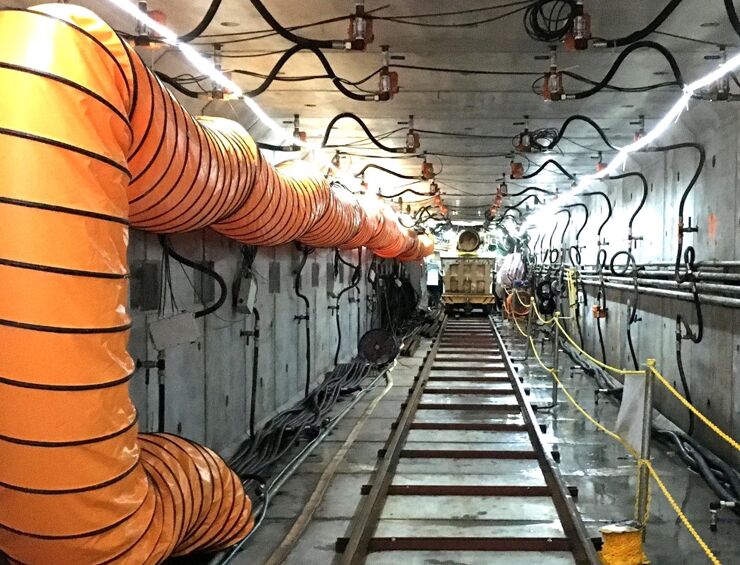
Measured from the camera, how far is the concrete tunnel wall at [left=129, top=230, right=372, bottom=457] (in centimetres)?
495

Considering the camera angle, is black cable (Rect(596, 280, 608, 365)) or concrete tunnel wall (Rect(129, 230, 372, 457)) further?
black cable (Rect(596, 280, 608, 365))

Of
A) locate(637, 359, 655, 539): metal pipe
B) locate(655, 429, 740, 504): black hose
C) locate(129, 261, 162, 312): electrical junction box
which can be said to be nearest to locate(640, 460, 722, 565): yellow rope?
locate(637, 359, 655, 539): metal pipe

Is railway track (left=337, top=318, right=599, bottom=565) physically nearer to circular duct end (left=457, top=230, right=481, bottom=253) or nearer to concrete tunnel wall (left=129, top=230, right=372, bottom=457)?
concrete tunnel wall (left=129, top=230, right=372, bottom=457)

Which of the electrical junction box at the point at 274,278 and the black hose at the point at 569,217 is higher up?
the black hose at the point at 569,217

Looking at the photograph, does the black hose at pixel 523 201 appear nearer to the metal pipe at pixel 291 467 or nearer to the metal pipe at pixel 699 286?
the metal pipe at pixel 699 286

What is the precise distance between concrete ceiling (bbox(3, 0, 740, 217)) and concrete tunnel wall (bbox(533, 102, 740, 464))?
0.64 metres

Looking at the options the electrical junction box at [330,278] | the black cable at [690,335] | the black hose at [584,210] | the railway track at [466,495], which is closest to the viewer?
the railway track at [466,495]

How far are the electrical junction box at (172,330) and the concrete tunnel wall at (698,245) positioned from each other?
517 cm

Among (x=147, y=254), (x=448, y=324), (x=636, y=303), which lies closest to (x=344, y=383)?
(x=636, y=303)

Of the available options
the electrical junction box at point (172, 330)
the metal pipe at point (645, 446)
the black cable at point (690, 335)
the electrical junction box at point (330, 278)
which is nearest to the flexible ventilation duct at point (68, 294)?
the electrical junction box at point (172, 330)

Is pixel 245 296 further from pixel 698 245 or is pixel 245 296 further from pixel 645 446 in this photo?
pixel 698 245

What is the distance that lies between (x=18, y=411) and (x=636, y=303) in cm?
896

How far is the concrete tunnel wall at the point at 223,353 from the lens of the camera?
4953mm

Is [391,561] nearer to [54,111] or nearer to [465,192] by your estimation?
[54,111]
